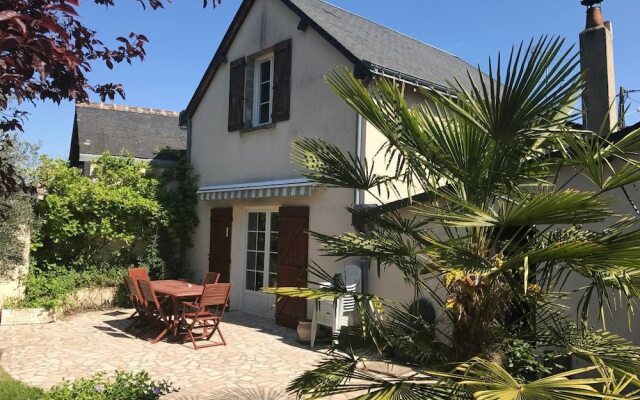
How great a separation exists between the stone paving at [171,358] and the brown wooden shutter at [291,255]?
0.40 meters

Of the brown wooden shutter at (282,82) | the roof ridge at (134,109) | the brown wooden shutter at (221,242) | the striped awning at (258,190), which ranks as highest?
the roof ridge at (134,109)

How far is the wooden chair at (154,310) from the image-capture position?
386 inches

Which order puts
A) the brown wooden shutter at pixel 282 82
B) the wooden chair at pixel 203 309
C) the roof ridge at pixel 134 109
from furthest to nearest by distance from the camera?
the roof ridge at pixel 134 109, the brown wooden shutter at pixel 282 82, the wooden chair at pixel 203 309

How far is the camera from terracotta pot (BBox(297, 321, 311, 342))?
10188 mm

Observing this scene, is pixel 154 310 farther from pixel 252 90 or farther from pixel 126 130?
pixel 126 130

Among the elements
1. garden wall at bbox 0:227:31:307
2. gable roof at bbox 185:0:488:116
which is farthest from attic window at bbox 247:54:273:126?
garden wall at bbox 0:227:31:307

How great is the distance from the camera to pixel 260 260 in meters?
13.3

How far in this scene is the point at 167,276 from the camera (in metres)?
14.9

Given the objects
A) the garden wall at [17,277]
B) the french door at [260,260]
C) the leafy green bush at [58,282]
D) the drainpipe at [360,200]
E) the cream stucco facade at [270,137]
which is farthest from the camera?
the french door at [260,260]

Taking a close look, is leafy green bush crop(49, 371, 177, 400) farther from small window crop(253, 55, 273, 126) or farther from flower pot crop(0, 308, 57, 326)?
small window crop(253, 55, 273, 126)

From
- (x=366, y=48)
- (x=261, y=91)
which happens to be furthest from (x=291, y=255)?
(x=366, y=48)

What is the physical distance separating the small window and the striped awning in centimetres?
193

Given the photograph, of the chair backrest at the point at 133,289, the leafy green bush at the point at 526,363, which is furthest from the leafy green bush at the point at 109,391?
the chair backrest at the point at 133,289

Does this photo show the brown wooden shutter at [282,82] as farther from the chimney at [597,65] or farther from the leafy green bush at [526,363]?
the leafy green bush at [526,363]
